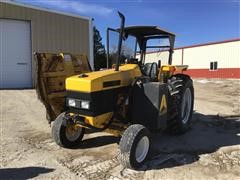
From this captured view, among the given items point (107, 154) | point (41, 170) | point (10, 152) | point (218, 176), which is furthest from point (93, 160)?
point (218, 176)

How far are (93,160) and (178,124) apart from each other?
84.3 inches

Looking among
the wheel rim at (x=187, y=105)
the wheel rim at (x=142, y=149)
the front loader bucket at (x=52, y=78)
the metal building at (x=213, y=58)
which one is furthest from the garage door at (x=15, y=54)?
the metal building at (x=213, y=58)

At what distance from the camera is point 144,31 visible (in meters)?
7.23

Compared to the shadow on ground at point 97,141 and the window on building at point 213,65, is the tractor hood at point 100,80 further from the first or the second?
the window on building at point 213,65

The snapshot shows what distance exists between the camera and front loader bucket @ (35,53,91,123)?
7.20 m

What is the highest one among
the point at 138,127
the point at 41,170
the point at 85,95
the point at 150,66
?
the point at 150,66

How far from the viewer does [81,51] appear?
1695cm

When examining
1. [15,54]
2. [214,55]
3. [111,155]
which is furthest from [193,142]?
[214,55]

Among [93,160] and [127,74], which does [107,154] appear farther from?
[127,74]

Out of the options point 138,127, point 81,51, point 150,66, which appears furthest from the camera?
point 81,51

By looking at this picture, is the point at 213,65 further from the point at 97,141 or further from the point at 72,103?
the point at 72,103

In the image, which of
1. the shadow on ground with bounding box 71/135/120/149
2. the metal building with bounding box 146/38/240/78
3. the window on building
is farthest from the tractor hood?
the window on building

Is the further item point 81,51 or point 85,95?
point 81,51

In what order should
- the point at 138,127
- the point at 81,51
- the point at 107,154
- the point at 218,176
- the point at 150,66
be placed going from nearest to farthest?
the point at 218,176
the point at 138,127
the point at 107,154
the point at 150,66
the point at 81,51
